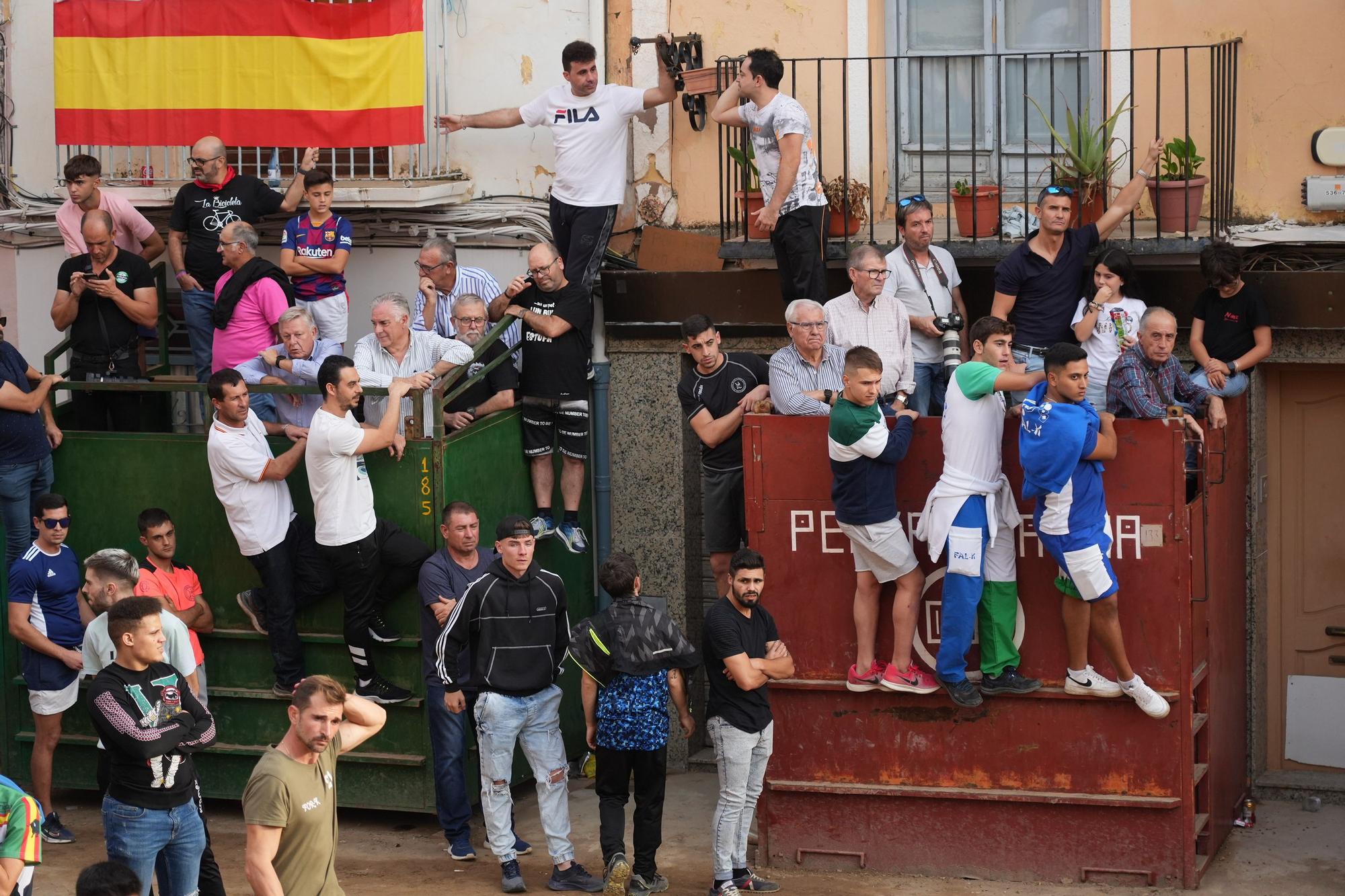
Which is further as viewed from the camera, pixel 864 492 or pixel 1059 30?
pixel 1059 30

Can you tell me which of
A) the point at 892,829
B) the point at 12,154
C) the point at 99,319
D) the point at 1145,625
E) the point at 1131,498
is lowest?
the point at 892,829

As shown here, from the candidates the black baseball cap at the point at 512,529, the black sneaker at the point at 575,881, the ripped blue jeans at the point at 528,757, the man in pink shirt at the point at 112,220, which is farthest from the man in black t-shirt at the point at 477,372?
the black sneaker at the point at 575,881

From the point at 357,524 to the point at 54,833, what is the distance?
276cm

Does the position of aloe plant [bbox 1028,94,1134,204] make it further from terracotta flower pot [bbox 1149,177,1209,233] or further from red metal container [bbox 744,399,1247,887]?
red metal container [bbox 744,399,1247,887]

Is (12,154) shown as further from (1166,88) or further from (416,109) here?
(1166,88)

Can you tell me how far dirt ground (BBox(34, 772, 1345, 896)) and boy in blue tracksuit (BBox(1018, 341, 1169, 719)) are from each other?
1.27 m

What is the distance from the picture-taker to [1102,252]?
10.7 meters

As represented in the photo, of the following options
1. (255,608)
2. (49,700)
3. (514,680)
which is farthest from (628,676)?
(49,700)

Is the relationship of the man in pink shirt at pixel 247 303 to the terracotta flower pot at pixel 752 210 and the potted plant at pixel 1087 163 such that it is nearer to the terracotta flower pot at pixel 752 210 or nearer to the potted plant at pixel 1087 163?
the terracotta flower pot at pixel 752 210

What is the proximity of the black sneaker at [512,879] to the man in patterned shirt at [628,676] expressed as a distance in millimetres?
684

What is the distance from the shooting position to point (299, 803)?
7.08 m

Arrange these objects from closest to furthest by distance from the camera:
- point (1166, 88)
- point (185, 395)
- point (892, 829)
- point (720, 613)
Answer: point (720, 613) < point (892, 829) < point (1166, 88) < point (185, 395)

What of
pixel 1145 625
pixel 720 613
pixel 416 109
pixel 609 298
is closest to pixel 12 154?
pixel 416 109

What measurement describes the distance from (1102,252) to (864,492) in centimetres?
241
